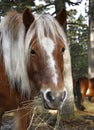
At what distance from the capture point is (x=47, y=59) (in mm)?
2775

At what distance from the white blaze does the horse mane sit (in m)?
0.05

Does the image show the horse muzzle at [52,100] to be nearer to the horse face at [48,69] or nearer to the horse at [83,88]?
the horse face at [48,69]

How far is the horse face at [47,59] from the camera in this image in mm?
2676

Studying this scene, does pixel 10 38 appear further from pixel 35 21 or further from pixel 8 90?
pixel 8 90

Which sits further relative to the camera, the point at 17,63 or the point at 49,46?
the point at 17,63

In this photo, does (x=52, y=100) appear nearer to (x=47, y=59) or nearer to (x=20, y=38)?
(x=47, y=59)

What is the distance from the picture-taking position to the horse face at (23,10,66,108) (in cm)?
268

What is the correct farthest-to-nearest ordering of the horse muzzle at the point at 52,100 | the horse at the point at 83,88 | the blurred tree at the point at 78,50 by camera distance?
the blurred tree at the point at 78,50 < the horse at the point at 83,88 < the horse muzzle at the point at 52,100

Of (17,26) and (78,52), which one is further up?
(17,26)

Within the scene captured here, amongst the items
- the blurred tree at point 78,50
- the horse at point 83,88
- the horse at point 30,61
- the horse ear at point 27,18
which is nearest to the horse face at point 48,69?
the horse at point 30,61

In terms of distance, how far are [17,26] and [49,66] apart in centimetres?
65

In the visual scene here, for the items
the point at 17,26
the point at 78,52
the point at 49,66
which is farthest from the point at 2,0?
the point at 78,52

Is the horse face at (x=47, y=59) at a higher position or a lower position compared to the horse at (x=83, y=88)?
higher

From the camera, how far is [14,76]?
318cm
